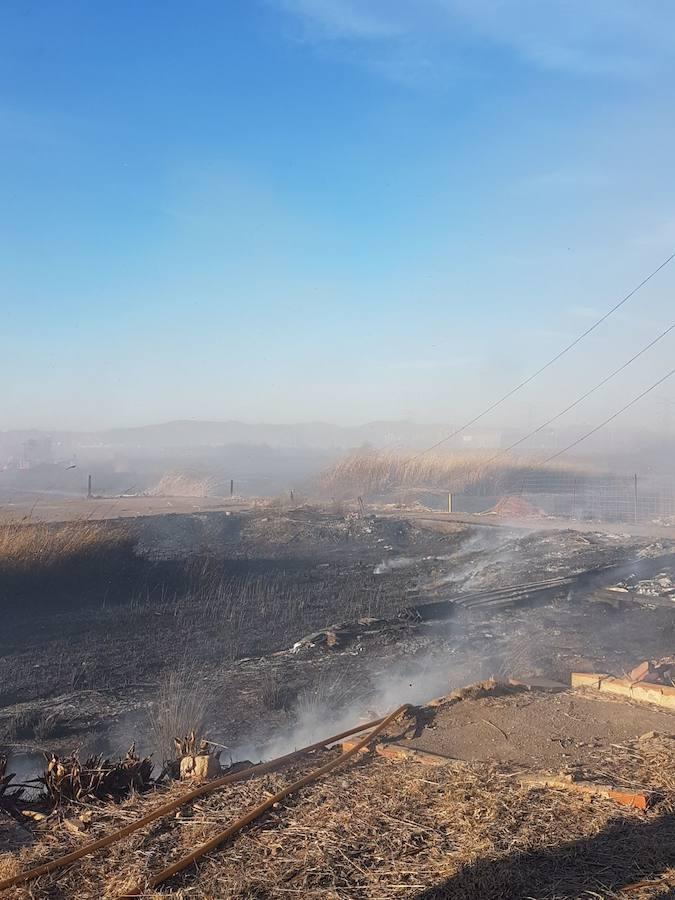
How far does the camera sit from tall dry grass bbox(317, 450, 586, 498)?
32.1 m

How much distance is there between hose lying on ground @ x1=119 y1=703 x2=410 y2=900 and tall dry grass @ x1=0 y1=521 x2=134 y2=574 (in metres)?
9.98

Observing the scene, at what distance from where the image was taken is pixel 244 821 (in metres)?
4.41

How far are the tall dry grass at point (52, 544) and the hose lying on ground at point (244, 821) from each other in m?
9.98

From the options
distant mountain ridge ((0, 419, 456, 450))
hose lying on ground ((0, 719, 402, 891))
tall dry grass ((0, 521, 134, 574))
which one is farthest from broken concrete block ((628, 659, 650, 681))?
distant mountain ridge ((0, 419, 456, 450))

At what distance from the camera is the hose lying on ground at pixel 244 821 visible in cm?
381

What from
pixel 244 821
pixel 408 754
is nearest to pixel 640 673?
pixel 408 754

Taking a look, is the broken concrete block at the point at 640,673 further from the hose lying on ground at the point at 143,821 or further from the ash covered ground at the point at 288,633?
the hose lying on ground at the point at 143,821

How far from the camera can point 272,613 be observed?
1305 centimetres

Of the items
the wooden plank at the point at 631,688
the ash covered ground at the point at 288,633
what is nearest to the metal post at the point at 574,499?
the ash covered ground at the point at 288,633

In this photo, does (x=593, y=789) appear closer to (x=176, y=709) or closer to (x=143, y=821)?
(x=143, y=821)

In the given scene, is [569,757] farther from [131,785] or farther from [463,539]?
[463,539]

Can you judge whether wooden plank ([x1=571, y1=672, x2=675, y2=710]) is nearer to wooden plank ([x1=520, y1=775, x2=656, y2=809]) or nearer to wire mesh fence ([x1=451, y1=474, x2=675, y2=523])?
wooden plank ([x1=520, y1=775, x2=656, y2=809])

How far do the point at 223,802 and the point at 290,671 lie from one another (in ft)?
17.1

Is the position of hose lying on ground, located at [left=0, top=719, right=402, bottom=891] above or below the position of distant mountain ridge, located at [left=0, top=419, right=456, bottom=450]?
below
